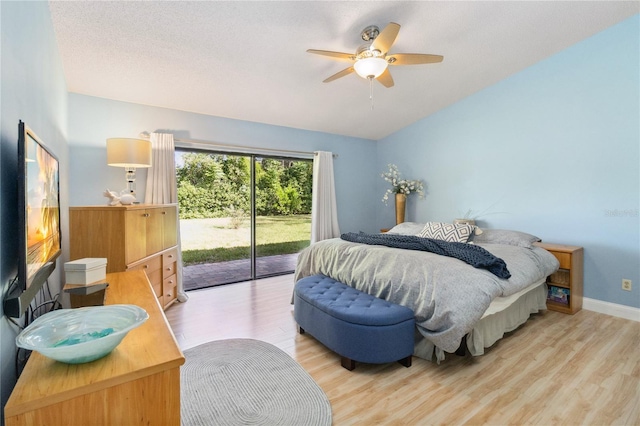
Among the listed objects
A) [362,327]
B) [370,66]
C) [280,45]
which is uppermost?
[280,45]

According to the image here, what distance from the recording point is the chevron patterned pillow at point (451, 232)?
329cm

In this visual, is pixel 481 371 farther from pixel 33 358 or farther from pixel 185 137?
pixel 185 137

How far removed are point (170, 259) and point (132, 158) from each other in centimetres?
114

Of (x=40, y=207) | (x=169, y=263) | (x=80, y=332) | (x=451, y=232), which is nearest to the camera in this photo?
(x=80, y=332)

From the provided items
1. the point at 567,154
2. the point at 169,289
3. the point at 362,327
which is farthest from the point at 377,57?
the point at 169,289

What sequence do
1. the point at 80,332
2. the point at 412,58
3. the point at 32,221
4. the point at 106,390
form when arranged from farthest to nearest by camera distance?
the point at 412,58 → the point at 32,221 → the point at 80,332 → the point at 106,390

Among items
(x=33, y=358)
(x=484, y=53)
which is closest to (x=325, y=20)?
(x=484, y=53)

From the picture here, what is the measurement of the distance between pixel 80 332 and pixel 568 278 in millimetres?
3950

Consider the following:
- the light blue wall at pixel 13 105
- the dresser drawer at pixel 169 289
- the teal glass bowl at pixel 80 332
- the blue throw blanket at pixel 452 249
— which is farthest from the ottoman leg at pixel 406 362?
the dresser drawer at pixel 169 289

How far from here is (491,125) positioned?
3.93 m

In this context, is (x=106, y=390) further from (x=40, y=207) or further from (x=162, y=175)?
(x=162, y=175)

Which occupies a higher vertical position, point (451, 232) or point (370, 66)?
point (370, 66)

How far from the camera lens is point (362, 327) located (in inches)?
77.6

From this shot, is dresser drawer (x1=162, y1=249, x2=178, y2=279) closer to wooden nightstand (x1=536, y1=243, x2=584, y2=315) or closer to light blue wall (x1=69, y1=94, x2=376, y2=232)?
light blue wall (x1=69, y1=94, x2=376, y2=232)
